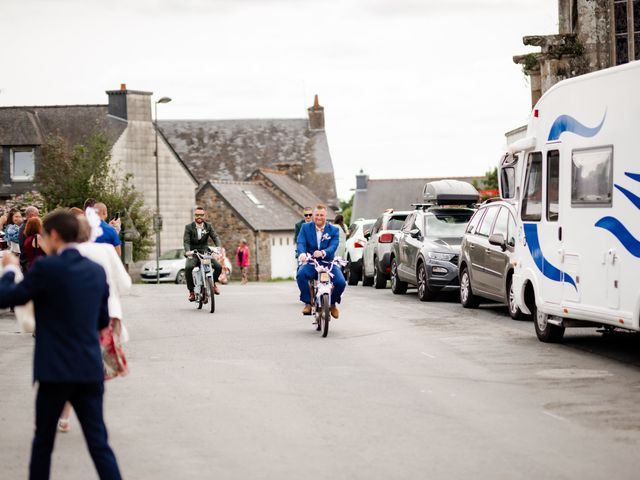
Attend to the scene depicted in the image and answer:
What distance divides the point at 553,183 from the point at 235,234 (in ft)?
197

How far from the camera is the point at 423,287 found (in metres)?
23.6

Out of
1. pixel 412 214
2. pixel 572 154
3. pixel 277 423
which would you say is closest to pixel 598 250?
pixel 572 154

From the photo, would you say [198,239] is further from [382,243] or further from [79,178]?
[79,178]

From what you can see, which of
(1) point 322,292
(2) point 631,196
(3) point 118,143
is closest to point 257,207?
(3) point 118,143

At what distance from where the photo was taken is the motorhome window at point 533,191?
14.9 meters

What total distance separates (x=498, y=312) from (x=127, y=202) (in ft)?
118

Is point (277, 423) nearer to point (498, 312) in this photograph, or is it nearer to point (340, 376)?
point (340, 376)

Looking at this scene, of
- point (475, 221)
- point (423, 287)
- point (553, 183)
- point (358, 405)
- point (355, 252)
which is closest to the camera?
point (358, 405)

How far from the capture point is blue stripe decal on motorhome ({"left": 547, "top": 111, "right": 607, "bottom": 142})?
1304 centimetres

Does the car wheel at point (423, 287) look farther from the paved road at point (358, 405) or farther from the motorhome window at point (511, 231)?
the paved road at point (358, 405)

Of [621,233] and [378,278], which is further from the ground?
[621,233]

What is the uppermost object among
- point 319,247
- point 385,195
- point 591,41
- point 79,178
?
point 591,41

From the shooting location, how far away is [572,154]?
13727 millimetres

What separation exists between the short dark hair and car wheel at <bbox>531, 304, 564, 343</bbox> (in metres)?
9.83
